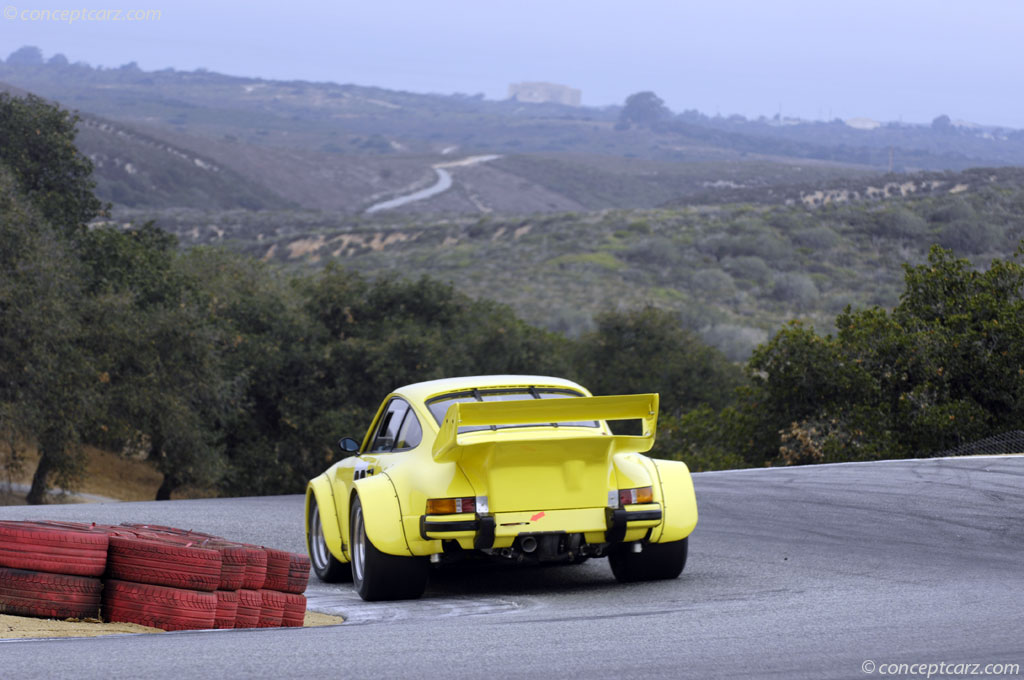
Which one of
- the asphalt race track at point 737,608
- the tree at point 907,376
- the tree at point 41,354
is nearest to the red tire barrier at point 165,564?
the asphalt race track at point 737,608

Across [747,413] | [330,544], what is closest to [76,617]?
[330,544]

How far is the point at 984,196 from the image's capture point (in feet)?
204

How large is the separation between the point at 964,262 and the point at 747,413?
4053mm

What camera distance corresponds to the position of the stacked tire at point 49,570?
249 inches

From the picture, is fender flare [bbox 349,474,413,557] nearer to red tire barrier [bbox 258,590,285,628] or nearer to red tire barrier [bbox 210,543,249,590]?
red tire barrier [bbox 258,590,285,628]

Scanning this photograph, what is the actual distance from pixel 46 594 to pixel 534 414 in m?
2.79

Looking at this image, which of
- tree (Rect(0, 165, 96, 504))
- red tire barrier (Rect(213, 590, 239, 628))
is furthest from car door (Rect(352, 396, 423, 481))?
tree (Rect(0, 165, 96, 504))

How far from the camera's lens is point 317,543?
923 centimetres

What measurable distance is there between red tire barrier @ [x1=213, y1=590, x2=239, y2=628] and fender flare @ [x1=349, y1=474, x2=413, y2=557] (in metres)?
1.06

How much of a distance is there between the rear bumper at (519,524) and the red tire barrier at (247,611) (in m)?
1.06

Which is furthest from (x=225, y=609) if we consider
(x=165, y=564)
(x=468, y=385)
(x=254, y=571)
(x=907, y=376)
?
(x=907, y=376)

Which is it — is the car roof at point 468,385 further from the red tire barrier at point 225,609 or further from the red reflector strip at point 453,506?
the red tire barrier at point 225,609

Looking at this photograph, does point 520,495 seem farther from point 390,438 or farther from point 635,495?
point 390,438

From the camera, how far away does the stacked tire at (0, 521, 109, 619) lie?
6332 mm
